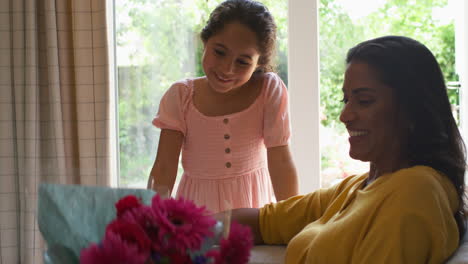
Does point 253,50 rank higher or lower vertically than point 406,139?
higher

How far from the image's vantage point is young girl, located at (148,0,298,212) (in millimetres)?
1849

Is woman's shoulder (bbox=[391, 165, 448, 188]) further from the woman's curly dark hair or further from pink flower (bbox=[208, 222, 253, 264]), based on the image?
pink flower (bbox=[208, 222, 253, 264])

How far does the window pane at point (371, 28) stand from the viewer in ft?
9.15

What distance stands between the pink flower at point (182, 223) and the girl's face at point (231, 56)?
0.97m

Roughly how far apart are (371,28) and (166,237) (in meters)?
2.26

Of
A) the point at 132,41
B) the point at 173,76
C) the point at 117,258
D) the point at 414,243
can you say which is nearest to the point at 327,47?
the point at 173,76

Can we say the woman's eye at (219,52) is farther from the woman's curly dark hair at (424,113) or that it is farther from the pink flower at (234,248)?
the pink flower at (234,248)

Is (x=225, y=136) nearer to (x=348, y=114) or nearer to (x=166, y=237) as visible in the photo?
(x=348, y=114)

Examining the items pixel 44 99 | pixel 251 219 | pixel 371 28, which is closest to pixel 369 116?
pixel 251 219

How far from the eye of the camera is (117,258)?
2.33ft

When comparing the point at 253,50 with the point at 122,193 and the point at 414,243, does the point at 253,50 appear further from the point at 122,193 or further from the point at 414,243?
the point at 122,193

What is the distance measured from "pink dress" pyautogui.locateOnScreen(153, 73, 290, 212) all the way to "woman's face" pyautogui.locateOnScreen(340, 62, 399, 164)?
0.44 m

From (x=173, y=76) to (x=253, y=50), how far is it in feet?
4.15

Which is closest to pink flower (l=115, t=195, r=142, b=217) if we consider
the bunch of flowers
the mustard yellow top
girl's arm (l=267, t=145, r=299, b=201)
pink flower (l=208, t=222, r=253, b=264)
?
the bunch of flowers
